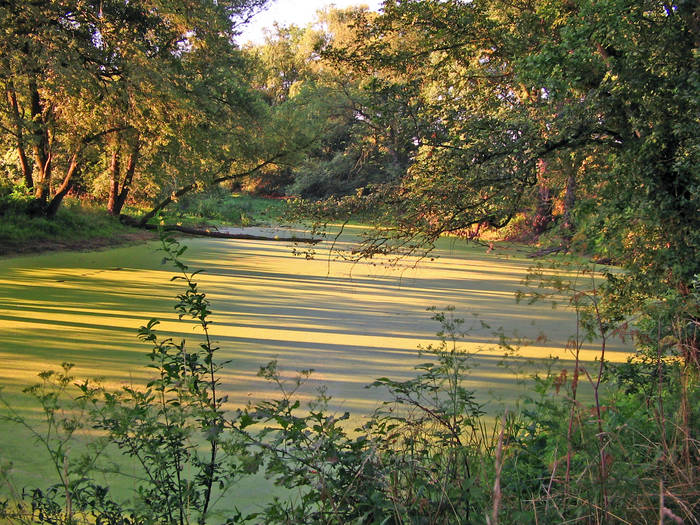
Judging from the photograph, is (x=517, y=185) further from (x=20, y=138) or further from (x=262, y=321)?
(x=20, y=138)

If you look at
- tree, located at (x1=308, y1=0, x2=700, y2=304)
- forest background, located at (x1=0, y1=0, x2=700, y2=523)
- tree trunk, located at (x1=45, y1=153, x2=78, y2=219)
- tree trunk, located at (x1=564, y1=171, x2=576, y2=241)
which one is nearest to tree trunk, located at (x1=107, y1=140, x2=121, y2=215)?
tree trunk, located at (x1=45, y1=153, x2=78, y2=219)

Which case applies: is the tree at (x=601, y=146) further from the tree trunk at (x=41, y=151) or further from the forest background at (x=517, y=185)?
the tree trunk at (x=41, y=151)

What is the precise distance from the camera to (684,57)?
9.35 ft

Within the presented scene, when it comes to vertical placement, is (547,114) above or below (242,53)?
below

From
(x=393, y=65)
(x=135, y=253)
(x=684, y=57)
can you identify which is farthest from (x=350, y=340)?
(x=135, y=253)

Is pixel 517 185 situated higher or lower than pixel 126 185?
lower

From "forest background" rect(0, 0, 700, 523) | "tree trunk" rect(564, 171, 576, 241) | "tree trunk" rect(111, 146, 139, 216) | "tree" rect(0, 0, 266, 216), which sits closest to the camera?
"forest background" rect(0, 0, 700, 523)

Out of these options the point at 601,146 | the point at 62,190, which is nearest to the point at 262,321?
the point at 601,146

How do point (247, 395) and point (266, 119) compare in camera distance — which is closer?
point (247, 395)

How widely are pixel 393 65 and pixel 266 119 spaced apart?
212 inches

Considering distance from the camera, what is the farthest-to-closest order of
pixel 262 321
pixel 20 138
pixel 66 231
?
1. pixel 66 231
2. pixel 20 138
3. pixel 262 321

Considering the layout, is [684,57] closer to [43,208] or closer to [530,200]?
[530,200]

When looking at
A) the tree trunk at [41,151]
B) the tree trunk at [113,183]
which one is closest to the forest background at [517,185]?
the tree trunk at [41,151]

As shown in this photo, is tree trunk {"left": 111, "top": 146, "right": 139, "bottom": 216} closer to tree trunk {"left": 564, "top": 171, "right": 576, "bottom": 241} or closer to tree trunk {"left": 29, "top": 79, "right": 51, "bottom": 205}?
tree trunk {"left": 29, "top": 79, "right": 51, "bottom": 205}
